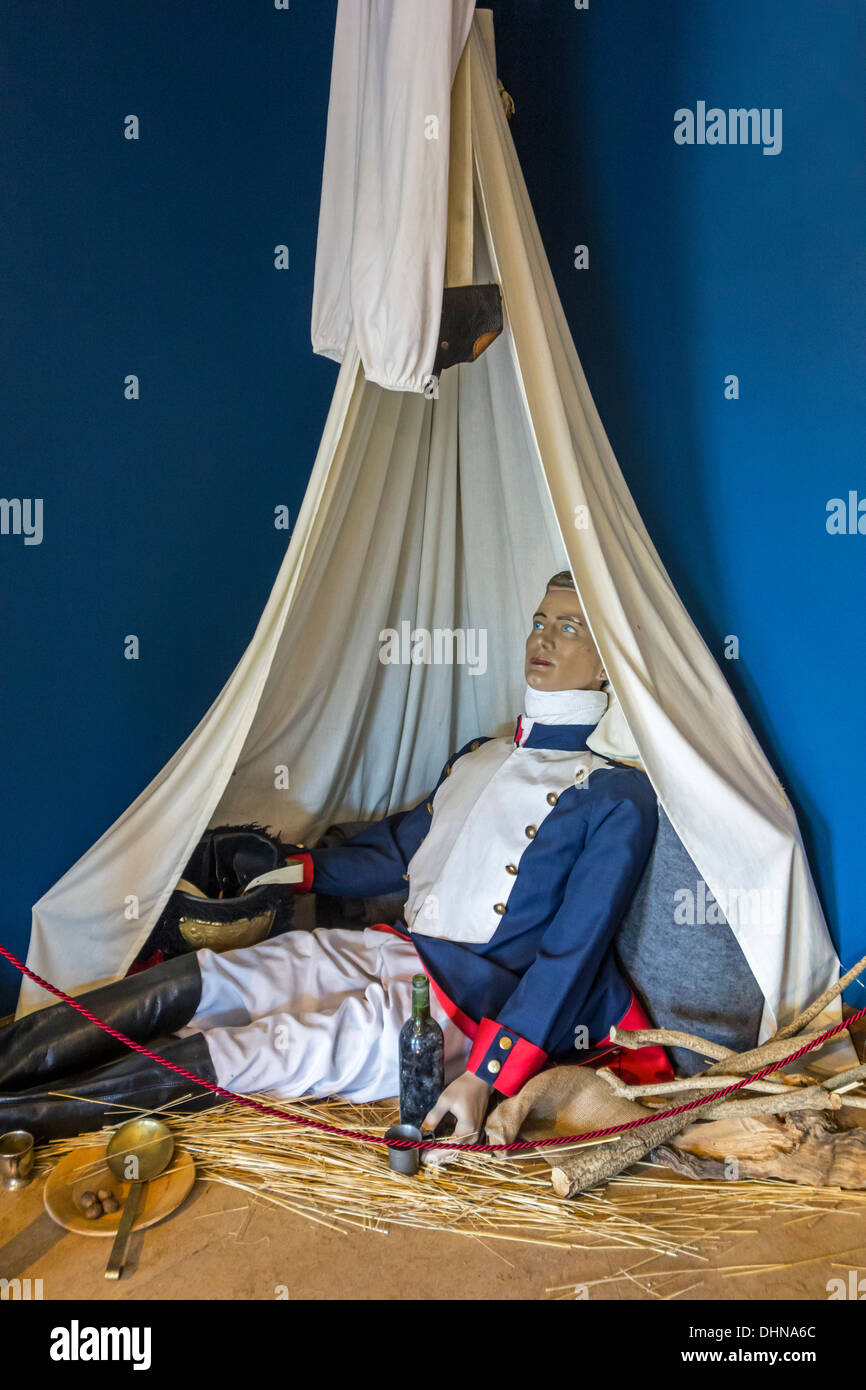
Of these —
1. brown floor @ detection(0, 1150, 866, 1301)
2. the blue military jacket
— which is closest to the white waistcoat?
the blue military jacket

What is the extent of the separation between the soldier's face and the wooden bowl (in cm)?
134

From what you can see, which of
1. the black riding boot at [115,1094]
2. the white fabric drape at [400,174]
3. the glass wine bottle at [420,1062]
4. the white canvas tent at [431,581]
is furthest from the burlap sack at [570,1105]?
the white fabric drape at [400,174]

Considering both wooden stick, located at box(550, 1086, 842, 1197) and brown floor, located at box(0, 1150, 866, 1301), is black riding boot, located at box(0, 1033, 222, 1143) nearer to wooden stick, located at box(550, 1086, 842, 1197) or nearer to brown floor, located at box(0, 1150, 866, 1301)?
brown floor, located at box(0, 1150, 866, 1301)

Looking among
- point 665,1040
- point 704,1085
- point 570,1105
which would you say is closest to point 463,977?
point 570,1105

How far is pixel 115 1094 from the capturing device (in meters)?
2.01

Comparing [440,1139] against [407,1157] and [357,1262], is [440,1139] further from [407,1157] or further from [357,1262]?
[357,1262]

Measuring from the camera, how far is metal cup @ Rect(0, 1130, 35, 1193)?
73.2 inches

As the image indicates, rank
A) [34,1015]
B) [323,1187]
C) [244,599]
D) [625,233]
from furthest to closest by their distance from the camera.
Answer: [244,599]
[625,233]
[34,1015]
[323,1187]

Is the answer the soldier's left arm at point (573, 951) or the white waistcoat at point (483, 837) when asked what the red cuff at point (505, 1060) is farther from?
the white waistcoat at point (483, 837)

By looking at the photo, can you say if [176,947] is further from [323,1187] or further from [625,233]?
[625,233]

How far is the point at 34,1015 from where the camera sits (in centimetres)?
209

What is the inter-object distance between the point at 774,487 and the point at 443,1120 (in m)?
1.67

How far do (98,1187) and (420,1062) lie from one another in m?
0.65
